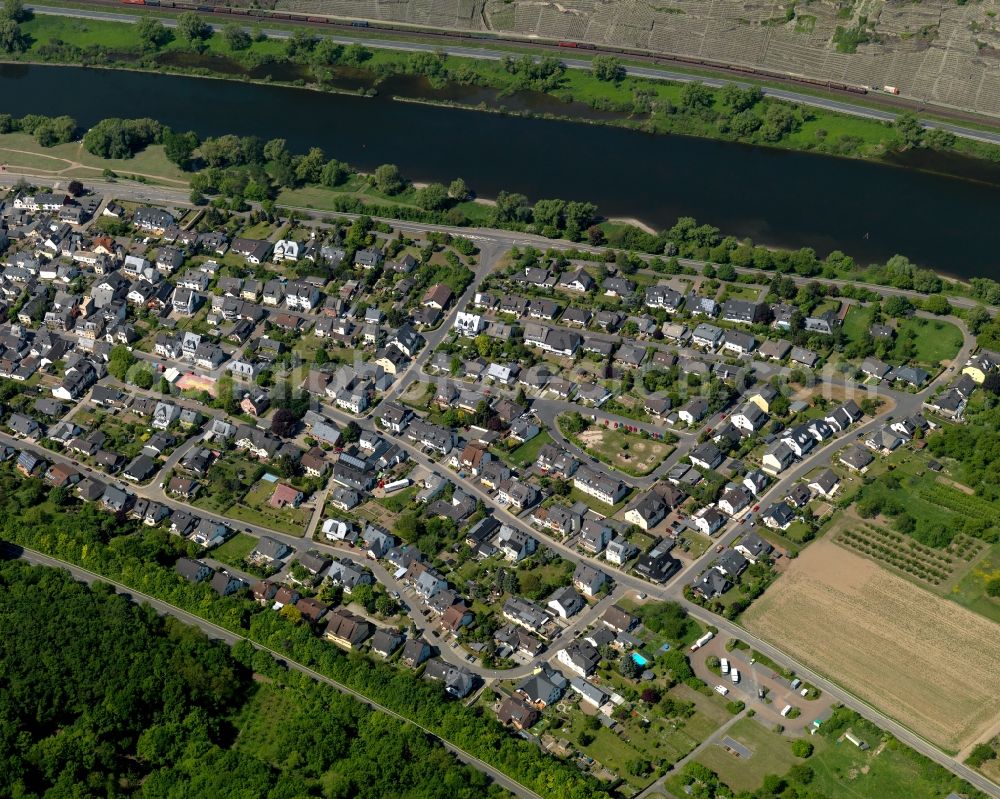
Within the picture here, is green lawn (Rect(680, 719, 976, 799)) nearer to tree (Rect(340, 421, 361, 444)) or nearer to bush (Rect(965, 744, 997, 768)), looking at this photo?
bush (Rect(965, 744, 997, 768))

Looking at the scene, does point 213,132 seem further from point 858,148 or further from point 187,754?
point 187,754

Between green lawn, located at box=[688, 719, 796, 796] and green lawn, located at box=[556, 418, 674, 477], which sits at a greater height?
green lawn, located at box=[556, 418, 674, 477]

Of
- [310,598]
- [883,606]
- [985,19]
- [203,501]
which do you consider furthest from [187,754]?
[985,19]

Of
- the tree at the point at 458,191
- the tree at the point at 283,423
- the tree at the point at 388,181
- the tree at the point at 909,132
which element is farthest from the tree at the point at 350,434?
the tree at the point at 909,132

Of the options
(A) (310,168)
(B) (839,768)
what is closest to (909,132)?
(A) (310,168)

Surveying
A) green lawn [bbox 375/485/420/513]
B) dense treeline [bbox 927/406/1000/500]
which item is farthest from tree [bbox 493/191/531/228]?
dense treeline [bbox 927/406/1000/500]

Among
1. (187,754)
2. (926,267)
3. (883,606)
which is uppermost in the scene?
(926,267)
